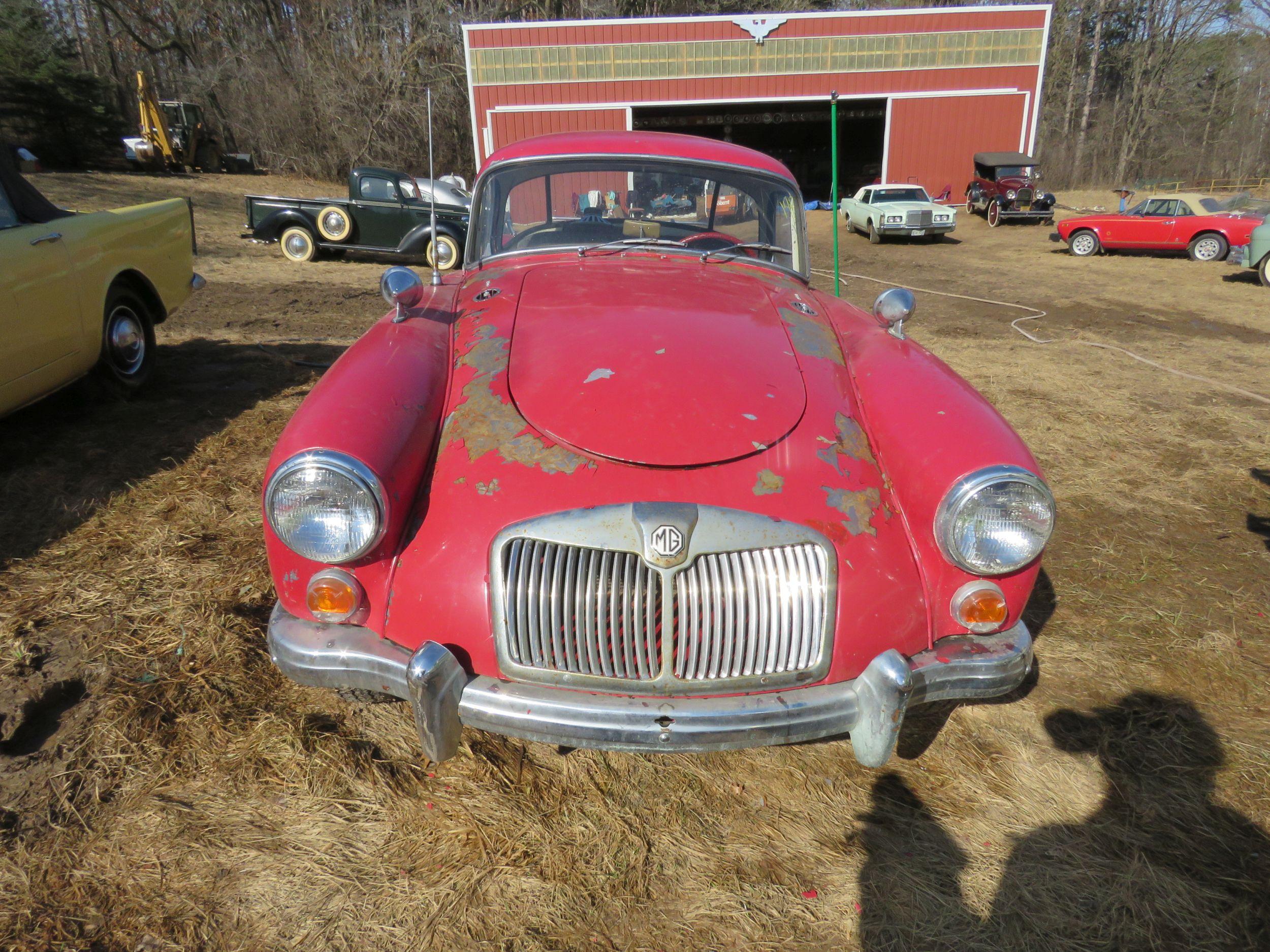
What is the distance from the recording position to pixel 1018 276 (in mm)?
13352

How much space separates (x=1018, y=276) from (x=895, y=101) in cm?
1294

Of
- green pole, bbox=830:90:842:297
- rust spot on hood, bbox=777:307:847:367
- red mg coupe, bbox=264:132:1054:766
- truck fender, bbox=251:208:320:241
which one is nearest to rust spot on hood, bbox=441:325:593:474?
red mg coupe, bbox=264:132:1054:766

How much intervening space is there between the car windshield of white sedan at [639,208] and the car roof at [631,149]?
42 millimetres

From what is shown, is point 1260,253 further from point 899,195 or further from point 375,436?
point 375,436

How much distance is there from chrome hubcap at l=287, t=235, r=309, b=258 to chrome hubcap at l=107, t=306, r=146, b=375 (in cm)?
804

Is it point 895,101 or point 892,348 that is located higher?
point 895,101

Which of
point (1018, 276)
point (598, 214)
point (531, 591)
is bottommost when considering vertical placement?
point (1018, 276)

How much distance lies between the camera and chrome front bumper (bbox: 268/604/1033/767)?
1921 mm

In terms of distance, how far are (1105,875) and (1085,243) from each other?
16.3m

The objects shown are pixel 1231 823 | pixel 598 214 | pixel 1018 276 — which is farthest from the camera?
pixel 1018 276

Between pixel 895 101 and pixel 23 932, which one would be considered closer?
pixel 23 932

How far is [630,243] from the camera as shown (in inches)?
140

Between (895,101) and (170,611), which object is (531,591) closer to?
(170,611)

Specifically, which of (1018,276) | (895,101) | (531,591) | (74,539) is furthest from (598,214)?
(895,101)
